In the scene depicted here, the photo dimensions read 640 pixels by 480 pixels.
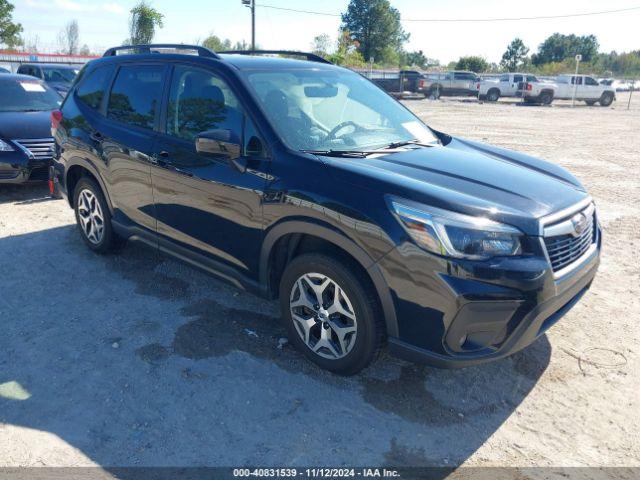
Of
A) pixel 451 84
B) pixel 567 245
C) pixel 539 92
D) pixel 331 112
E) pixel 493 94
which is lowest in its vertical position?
pixel 567 245

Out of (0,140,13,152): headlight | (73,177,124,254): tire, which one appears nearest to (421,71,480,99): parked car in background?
(0,140,13,152): headlight

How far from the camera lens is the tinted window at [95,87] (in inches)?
189

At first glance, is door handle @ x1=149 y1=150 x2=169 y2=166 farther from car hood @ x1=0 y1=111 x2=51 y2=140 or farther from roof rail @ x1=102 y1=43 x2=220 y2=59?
car hood @ x1=0 y1=111 x2=51 y2=140

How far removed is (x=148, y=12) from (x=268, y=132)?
46.1m

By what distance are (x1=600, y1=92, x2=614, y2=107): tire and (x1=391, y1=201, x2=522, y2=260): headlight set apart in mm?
33740

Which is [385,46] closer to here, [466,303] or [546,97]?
[546,97]

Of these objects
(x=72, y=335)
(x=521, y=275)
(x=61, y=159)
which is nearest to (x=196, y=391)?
(x=72, y=335)

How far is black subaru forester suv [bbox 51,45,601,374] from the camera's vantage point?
2705 millimetres

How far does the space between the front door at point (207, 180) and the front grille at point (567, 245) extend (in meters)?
1.72

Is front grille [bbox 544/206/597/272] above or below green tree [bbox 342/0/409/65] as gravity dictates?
below

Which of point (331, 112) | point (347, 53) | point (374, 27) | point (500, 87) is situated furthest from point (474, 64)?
point (331, 112)

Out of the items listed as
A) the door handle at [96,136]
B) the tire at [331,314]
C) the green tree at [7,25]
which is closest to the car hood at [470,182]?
the tire at [331,314]

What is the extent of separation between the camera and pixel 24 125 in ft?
24.6

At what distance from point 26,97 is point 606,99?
32.4m
